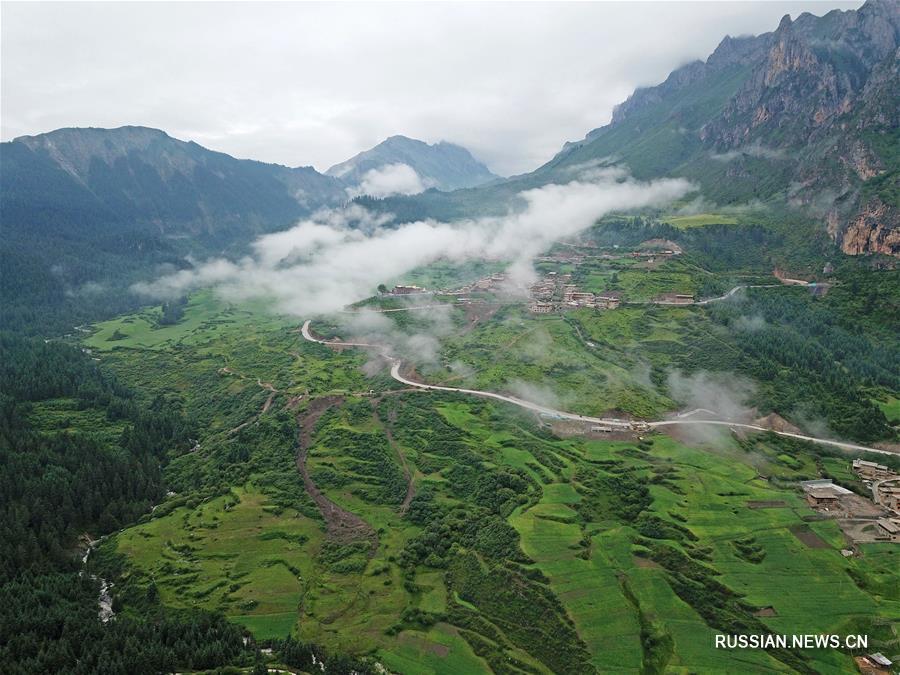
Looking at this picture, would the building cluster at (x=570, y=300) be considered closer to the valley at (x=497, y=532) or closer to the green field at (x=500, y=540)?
the valley at (x=497, y=532)

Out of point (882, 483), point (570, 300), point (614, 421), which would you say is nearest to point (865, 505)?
point (882, 483)

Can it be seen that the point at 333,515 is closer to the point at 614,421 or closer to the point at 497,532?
the point at 497,532

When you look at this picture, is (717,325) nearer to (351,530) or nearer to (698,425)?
(698,425)

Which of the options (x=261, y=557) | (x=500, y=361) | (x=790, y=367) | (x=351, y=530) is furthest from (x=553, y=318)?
(x=261, y=557)

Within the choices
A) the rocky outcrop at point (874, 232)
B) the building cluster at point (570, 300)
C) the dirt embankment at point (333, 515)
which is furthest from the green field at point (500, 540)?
the rocky outcrop at point (874, 232)

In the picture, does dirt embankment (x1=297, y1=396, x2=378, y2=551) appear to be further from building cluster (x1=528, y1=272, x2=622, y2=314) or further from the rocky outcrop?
the rocky outcrop
